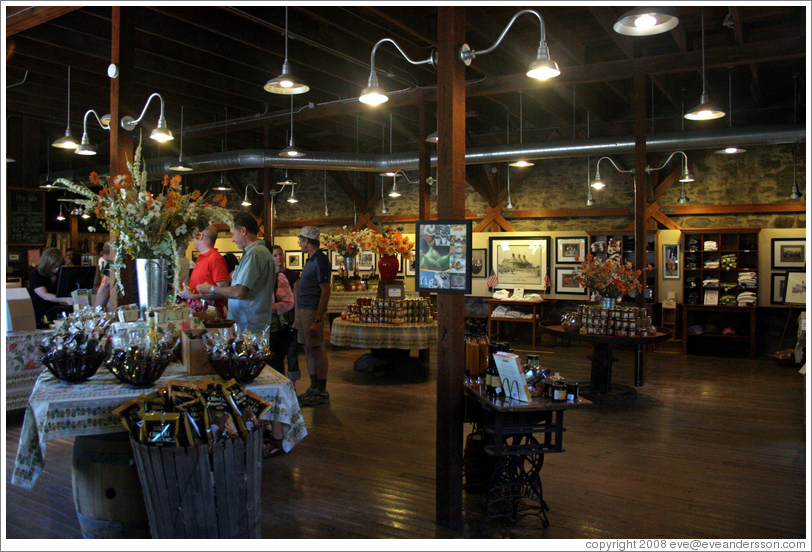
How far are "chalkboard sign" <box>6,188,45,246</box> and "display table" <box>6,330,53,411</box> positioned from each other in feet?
16.5

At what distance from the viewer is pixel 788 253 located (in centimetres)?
955

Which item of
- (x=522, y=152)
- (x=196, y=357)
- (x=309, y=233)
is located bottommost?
(x=196, y=357)

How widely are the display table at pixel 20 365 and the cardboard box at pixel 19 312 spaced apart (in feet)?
0.20

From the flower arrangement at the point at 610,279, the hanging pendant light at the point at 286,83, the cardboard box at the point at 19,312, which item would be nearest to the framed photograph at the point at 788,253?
the flower arrangement at the point at 610,279

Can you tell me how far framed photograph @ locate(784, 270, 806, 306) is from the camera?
367 inches

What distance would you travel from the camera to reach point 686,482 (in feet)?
13.4

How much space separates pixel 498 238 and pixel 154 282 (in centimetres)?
895

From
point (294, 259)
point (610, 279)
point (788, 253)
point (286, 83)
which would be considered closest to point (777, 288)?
point (788, 253)

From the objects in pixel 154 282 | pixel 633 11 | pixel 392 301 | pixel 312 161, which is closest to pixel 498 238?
pixel 312 161

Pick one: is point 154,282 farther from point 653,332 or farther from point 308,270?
point 653,332

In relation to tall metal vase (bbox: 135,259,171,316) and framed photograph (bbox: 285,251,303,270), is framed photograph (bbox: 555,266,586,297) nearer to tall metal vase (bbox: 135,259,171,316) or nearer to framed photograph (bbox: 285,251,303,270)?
framed photograph (bbox: 285,251,303,270)

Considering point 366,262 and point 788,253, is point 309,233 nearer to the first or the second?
point 788,253

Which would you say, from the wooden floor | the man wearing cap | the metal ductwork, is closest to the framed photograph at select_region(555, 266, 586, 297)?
the metal ductwork

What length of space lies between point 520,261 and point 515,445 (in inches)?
347
